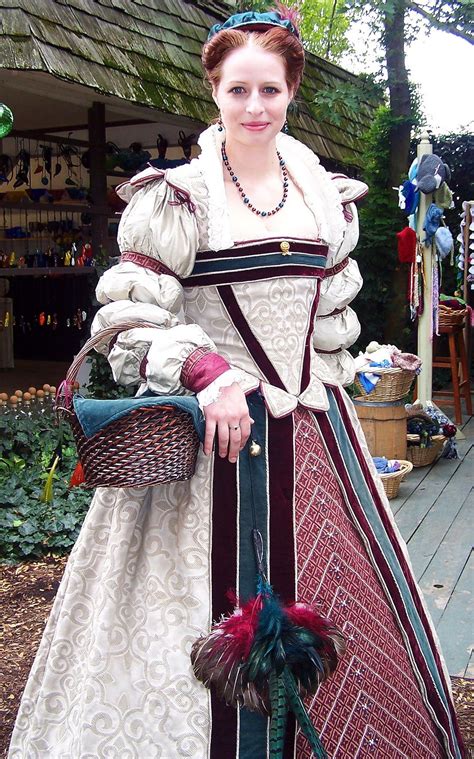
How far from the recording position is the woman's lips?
1.56 meters

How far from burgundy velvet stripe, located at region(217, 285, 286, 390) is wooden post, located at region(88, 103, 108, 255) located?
14.1ft

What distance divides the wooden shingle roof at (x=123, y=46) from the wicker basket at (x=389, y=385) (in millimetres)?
1913

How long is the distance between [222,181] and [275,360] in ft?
1.15

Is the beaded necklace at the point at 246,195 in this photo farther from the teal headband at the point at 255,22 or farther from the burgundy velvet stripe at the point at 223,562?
Result: the burgundy velvet stripe at the point at 223,562

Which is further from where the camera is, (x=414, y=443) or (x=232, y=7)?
(x=232, y=7)

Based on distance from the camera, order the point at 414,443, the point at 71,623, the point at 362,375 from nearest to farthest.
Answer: the point at 71,623 → the point at 362,375 → the point at 414,443

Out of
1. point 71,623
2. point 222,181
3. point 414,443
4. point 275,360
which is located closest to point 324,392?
point 275,360

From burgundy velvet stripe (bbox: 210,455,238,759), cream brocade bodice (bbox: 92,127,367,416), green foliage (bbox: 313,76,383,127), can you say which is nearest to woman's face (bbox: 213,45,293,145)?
cream brocade bodice (bbox: 92,127,367,416)

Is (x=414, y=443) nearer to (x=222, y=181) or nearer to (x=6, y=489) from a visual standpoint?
(x=6, y=489)

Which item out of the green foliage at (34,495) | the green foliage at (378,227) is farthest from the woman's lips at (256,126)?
the green foliage at (378,227)

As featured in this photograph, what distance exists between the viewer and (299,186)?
5.68 ft

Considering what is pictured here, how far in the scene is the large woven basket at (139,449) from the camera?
1307 millimetres

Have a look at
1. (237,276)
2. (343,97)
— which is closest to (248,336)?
(237,276)

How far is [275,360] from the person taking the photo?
1590 mm
